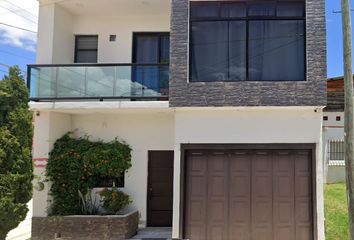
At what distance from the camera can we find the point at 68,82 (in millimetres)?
13062

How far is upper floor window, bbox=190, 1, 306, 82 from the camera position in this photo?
12.1 meters

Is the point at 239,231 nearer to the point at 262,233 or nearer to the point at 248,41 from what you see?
the point at 262,233

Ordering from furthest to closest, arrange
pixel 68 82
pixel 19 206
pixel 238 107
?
pixel 68 82, pixel 238 107, pixel 19 206

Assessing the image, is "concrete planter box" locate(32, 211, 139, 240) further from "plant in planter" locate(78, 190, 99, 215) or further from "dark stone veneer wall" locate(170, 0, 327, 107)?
"dark stone veneer wall" locate(170, 0, 327, 107)

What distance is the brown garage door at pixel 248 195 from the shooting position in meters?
12.0

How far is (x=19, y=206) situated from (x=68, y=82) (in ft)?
15.5

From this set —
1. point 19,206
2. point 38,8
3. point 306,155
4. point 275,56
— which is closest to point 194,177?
point 306,155

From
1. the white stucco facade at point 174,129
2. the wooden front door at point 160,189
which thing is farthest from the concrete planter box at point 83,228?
the wooden front door at point 160,189

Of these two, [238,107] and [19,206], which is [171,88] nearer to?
[238,107]

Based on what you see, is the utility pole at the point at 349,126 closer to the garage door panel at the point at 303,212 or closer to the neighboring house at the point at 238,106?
the neighboring house at the point at 238,106

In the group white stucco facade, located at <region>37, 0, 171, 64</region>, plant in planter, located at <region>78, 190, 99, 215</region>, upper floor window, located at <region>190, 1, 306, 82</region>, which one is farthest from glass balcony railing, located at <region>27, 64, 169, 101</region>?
plant in planter, located at <region>78, 190, 99, 215</region>

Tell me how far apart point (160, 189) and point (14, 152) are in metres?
5.73

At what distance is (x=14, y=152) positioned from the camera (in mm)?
9531

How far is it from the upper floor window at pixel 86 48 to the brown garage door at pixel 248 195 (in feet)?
17.3
